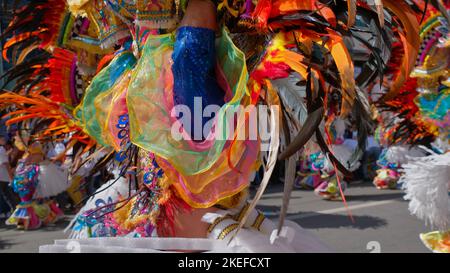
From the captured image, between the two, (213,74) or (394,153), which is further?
(394,153)

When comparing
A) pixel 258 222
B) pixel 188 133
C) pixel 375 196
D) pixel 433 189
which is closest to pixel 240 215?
pixel 258 222

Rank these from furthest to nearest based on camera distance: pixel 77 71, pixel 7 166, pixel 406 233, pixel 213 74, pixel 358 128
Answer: pixel 7 166 → pixel 406 233 → pixel 77 71 → pixel 213 74 → pixel 358 128

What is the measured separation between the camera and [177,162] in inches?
68.9

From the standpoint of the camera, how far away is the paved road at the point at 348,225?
5012 mm

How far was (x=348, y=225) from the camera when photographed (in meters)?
5.87

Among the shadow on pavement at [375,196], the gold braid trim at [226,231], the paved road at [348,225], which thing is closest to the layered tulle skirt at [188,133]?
the gold braid trim at [226,231]

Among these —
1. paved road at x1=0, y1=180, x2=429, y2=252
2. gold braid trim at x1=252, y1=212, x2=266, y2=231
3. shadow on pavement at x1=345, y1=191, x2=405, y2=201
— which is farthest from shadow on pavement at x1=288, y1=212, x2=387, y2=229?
gold braid trim at x1=252, y1=212, x2=266, y2=231

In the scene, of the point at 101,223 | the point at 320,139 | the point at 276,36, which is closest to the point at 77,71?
the point at 101,223

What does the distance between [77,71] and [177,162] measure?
1.55m

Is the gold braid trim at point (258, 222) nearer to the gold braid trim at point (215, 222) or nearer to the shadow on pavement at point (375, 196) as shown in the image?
the gold braid trim at point (215, 222)

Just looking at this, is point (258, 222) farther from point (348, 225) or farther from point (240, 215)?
point (348, 225)

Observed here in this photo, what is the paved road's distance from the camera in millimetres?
5012
